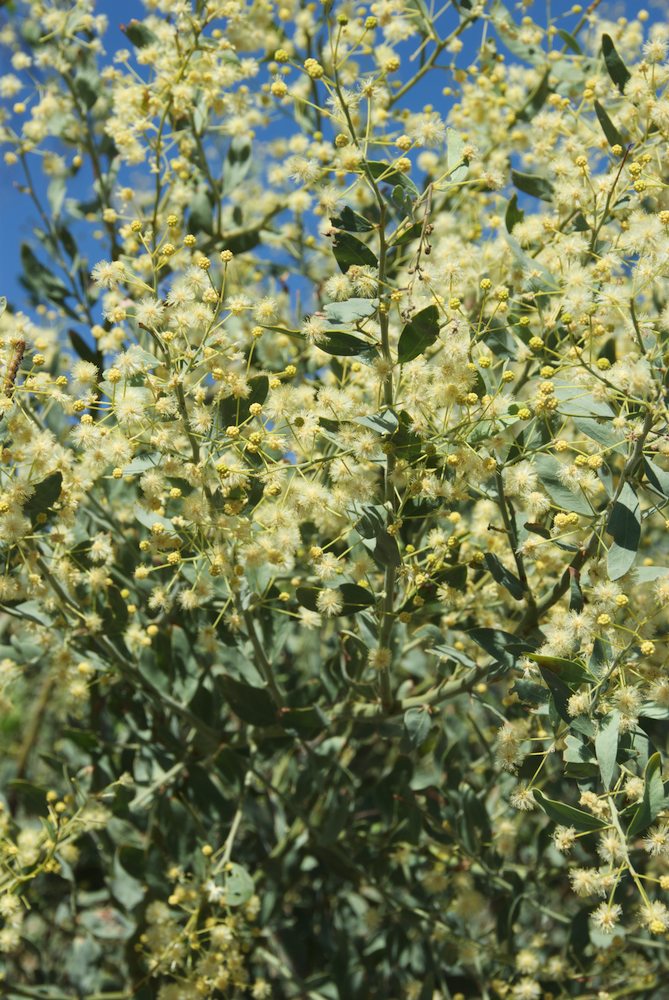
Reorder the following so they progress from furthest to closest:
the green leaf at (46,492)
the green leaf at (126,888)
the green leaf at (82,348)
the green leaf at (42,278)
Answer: the green leaf at (42,278) < the green leaf at (82,348) < the green leaf at (126,888) < the green leaf at (46,492)

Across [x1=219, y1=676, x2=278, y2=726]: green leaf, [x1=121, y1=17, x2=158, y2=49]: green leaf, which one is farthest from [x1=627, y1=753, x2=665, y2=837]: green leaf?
[x1=121, y1=17, x2=158, y2=49]: green leaf

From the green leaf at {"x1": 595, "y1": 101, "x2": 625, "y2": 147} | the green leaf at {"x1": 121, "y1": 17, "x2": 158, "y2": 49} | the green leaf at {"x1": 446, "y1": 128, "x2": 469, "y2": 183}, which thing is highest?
the green leaf at {"x1": 121, "y1": 17, "x2": 158, "y2": 49}

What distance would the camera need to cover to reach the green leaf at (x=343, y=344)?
1.49 m

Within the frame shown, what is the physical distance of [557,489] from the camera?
5.27ft

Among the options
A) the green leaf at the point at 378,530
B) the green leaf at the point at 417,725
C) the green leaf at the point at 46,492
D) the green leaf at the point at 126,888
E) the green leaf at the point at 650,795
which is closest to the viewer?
the green leaf at the point at 650,795

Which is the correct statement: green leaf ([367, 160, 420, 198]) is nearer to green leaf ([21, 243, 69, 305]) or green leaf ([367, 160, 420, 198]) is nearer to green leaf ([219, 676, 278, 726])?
green leaf ([219, 676, 278, 726])

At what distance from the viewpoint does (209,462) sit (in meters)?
1.60

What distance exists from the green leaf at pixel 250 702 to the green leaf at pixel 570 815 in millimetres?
649

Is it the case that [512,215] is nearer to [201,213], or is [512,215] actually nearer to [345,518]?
[345,518]

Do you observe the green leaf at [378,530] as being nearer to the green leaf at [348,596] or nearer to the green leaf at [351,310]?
the green leaf at [348,596]

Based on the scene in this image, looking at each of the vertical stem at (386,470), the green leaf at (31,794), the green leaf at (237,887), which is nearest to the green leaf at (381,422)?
the vertical stem at (386,470)

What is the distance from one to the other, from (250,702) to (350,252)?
91cm

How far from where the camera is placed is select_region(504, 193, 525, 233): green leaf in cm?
→ 183

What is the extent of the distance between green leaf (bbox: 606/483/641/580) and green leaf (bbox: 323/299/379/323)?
475 millimetres
